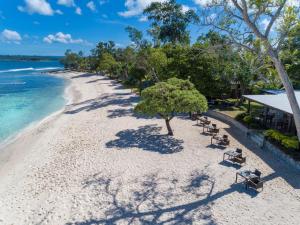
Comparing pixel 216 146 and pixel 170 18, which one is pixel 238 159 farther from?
pixel 170 18

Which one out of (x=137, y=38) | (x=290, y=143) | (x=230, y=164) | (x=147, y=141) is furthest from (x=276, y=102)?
(x=137, y=38)

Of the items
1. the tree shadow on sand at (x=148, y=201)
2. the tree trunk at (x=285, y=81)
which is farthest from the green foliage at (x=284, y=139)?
the tree shadow on sand at (x=148, y=201)

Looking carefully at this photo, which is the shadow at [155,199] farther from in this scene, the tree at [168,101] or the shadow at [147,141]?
the tree at [168,101]

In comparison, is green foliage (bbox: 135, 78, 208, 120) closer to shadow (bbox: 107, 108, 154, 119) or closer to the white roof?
the white roof

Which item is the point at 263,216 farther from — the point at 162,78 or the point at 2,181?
the point at 162,78

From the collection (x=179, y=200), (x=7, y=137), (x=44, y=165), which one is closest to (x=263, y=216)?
(x=179, y=200)
